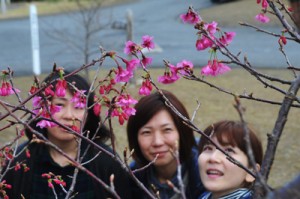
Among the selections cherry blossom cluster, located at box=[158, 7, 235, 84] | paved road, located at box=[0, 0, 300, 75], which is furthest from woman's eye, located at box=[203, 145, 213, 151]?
paved road, located at box=[0, 0, 300, 75]

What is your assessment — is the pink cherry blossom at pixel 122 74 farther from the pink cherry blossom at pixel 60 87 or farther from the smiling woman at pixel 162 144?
the smiling woman at pixel 162 144

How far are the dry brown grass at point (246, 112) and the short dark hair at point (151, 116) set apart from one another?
253 cm

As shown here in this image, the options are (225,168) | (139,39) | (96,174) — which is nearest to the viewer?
(225,168)

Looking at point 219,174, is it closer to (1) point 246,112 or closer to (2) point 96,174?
(2) point 96,174

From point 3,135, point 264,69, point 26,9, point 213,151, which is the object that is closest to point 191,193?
point 213,151

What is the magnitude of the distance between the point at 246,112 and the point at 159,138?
15.0 ft

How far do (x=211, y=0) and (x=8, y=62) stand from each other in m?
12.5

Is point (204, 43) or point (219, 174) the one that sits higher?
point (204, 43)

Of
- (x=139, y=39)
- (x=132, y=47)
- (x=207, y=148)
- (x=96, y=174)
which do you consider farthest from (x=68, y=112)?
(x=139, y=39)

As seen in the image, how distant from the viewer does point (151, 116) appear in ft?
7.76

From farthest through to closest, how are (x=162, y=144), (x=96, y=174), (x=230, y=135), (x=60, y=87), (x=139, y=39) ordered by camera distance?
(x=139, y=39) < (x=96, y=174) < (x=162, y=144) < (x=230, y=135) < (x=60, y=87)

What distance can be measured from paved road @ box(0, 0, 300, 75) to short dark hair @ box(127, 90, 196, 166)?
7.39m

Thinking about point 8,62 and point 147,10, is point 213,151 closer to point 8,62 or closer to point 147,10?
point 8,62

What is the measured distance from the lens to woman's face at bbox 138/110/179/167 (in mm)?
2285
